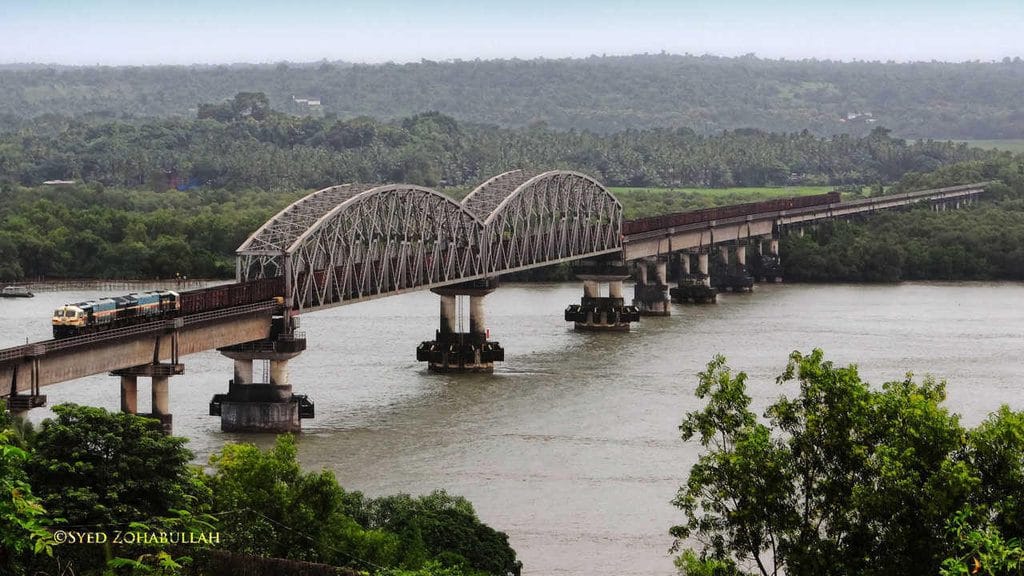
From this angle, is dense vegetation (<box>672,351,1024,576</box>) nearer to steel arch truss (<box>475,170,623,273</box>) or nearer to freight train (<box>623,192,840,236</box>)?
steel arch truss (<box>475,170,623,273</box>)

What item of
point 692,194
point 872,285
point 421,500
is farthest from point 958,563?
point 692,194

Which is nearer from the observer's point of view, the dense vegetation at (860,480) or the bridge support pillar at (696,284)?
the dense vegetation at (860,480)

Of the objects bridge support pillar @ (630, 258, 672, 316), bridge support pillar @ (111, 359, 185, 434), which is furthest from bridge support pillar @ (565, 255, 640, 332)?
bridge support pillar @ (111, 359, 185, 434)

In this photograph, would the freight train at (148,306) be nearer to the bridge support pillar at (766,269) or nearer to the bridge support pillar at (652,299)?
the bridge support pillar at (652,299)

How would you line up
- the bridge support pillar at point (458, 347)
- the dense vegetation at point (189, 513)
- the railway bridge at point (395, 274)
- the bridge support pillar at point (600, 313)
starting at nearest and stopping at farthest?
the dense vegetation at point (189, 513) → the railway bridge at point (395, 274) → the bridge support pillar at point (458, 347) → the bridge support pillar at point (600, 313)

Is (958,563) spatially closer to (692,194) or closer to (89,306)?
(89,306)

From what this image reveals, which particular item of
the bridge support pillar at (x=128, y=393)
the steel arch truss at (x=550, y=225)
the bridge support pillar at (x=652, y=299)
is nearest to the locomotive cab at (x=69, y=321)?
the bridge support pillar at (x=128, y=393)
